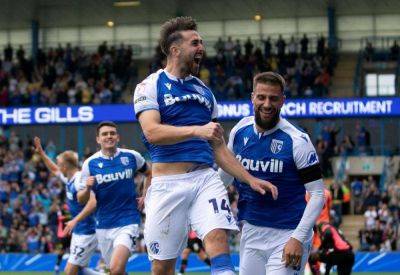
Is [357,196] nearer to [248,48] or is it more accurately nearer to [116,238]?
[248,48]

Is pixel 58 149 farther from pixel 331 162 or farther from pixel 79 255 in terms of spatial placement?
pixel 79 255

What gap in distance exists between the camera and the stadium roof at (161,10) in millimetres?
42562

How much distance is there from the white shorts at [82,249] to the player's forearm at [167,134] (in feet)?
20.4

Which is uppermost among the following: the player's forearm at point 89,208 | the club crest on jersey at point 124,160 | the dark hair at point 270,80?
the dark hair at point 270,80

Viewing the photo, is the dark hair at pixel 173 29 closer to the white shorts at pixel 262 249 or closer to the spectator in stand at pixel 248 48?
the white shorts at pixel 262 249

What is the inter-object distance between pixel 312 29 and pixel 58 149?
492 inches

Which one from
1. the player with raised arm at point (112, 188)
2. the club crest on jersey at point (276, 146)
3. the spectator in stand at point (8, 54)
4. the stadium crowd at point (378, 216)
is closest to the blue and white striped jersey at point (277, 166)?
the club crest on jersey at point (276, 146)

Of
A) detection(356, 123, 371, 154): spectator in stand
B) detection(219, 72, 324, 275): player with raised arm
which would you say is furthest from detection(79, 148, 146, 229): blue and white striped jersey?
detection(356, 123, 371, 154): spectator in stand

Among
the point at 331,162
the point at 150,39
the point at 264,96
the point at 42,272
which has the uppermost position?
the point at 150,39

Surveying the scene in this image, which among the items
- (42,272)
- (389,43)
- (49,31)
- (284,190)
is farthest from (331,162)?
(284,190)

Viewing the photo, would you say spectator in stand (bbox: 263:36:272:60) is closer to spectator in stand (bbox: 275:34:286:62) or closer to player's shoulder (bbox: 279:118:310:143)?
spectator in stand (bbox: 275:34:286:62)

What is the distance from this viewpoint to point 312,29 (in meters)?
44.4

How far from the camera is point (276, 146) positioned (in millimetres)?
8234

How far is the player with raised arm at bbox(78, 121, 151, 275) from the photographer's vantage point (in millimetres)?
12852
